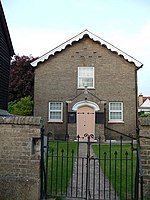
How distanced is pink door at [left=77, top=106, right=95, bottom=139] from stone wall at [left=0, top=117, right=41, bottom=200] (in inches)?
651

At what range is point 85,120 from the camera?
902 inches

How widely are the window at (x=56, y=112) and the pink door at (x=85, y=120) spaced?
169 centimetres

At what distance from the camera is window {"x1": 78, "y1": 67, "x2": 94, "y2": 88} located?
932 inches

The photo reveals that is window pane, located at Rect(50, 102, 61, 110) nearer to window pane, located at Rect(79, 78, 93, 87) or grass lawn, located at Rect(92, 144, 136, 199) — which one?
window pane, located at Rect(79, 78, 93, 87)

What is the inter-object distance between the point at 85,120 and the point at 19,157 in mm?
16836

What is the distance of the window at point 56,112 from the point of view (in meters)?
23.5

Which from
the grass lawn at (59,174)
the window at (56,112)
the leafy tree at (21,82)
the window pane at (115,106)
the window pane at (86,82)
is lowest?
the grass lawn at (59,174)

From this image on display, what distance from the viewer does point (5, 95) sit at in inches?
712

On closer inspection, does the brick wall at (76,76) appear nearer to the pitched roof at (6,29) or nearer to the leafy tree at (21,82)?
the pitched roof at (6,29)

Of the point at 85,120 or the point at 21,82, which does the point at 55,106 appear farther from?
the point at 21,82

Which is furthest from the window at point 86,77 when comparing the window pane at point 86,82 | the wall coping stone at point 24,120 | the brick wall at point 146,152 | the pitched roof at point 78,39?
the brick wall at point 146,152

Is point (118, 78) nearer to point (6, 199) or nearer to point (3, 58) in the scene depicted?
point (3, 58)

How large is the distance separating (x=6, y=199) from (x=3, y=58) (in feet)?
42.0

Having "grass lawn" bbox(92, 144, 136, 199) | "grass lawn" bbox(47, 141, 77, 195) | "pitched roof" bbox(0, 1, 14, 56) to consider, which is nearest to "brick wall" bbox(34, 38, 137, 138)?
"pitched roof" bbox(0, 1, 14, 56)
